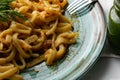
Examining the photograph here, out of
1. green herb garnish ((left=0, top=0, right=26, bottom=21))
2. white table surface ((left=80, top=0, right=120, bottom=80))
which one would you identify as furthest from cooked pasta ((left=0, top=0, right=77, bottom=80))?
white table surface ((left=80, top=0, right=120, bottom=80))

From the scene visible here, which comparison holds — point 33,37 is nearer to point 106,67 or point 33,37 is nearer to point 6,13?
point 6,13

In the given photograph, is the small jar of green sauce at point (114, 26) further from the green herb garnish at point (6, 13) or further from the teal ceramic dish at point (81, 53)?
the green herb garnish at point (6, 13)

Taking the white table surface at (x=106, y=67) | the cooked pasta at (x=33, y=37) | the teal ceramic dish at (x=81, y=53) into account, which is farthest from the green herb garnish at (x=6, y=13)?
the white table surface at (x=106, y=67)

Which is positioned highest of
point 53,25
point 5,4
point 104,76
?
point 5,4

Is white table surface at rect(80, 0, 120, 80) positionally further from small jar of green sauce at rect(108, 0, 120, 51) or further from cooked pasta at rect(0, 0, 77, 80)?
cooked pasta at rect(0, 0, 77, 80)

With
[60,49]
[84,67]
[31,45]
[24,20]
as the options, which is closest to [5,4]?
[24,20]

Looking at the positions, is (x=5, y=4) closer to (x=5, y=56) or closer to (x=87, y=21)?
(x=5, y=56)

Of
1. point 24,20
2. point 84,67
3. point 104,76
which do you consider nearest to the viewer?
point 84,67
